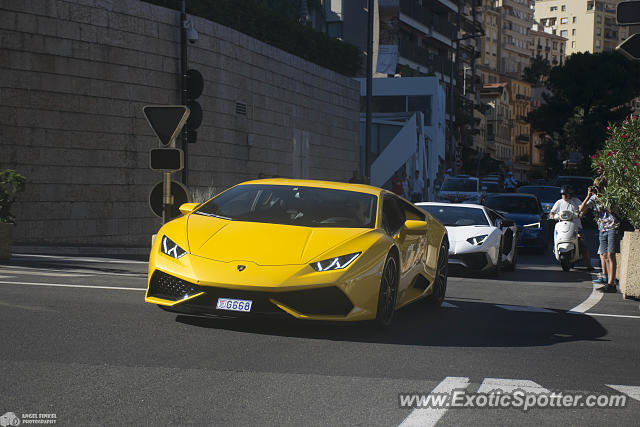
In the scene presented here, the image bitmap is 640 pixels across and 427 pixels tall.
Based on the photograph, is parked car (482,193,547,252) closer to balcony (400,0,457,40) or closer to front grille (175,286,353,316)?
front grille (175,286,353,316)

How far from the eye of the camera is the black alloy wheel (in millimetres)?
8305

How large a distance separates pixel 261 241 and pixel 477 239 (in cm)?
877

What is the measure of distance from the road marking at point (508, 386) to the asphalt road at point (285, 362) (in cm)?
3

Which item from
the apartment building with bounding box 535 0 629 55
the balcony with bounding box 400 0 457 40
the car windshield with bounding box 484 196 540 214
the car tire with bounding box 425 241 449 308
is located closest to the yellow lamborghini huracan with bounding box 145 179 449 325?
the car tire with bounding box 425 241 449 308

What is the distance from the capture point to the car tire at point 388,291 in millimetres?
8289

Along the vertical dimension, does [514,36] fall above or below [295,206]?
above

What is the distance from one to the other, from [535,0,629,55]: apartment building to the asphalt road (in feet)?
628

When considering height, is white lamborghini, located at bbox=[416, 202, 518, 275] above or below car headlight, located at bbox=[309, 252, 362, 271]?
below

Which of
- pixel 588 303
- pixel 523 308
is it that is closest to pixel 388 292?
pixel 523 308

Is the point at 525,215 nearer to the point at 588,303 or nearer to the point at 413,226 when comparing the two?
the point at 588,303

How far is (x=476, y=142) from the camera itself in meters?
120

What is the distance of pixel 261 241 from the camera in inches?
321

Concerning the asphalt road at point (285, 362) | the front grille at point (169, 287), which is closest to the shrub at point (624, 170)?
the asphalt road at point (285, 362)

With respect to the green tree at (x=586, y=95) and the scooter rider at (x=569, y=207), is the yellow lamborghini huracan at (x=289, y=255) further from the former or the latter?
the green tree at (x=586, y=95)
